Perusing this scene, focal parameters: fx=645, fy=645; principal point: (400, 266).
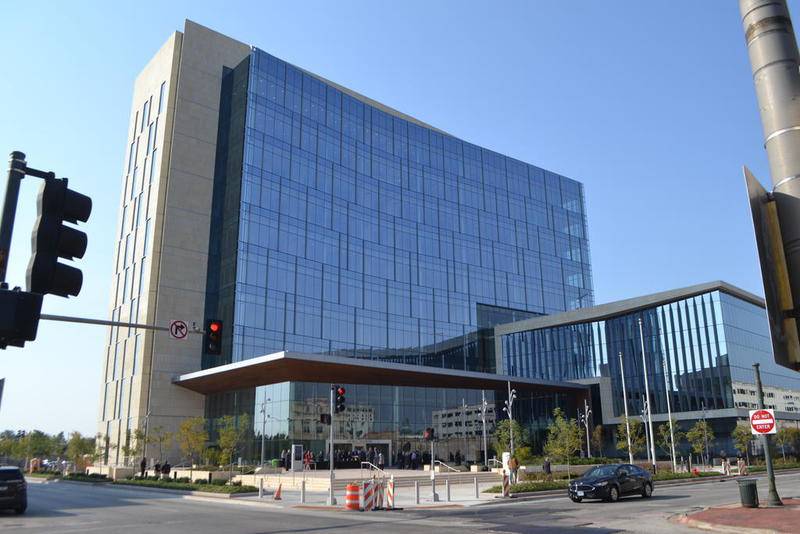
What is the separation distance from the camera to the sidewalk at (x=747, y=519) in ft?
48.8

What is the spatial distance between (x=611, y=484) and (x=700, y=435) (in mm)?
40027

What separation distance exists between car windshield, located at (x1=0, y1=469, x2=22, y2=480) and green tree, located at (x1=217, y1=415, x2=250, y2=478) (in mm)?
25622

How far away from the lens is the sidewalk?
1487 cm

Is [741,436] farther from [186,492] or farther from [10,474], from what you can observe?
[10,474]

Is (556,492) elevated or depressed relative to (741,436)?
depressed

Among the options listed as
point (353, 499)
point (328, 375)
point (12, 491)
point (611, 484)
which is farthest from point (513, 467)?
point (328, 375)

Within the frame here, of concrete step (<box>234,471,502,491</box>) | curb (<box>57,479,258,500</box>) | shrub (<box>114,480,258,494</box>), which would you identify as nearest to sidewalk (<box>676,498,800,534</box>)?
concrete step (<box>234,471,502,491</box>)

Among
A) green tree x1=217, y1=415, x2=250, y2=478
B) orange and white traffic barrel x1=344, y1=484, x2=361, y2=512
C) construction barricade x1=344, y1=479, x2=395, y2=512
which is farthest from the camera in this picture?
green tree x1=217, y1=415, x2=250, y2=478

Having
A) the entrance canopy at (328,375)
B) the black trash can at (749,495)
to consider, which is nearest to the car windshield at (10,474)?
the entrance canopy at (328,375)

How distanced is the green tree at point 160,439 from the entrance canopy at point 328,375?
4892mm

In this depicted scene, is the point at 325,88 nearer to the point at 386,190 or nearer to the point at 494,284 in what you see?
the point at 386,190

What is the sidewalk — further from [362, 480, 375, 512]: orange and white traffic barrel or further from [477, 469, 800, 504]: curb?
[362, 480, 375, 512]: orange and white traffic barrel

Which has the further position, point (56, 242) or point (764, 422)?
point (764, 422)

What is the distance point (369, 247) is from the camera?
258ft
